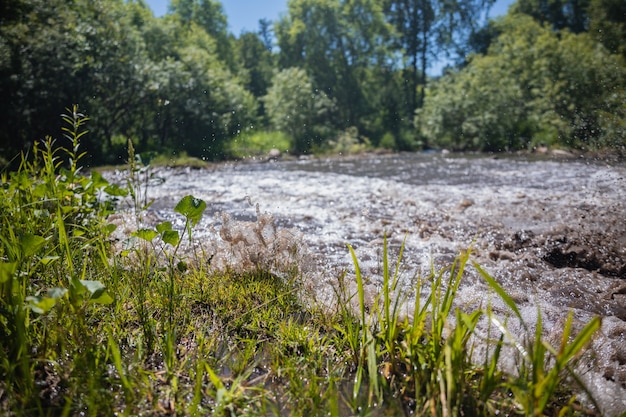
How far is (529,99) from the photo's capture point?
819 inches

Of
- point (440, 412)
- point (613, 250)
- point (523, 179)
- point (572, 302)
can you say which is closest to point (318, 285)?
point (440, 412)

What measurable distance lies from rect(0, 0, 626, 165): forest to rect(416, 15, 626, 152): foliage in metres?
0.09

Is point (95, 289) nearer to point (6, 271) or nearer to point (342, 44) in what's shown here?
point (6, 271)

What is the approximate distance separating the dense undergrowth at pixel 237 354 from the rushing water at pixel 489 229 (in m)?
0.37

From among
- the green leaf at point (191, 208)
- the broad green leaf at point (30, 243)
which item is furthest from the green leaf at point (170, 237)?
the broad green leaf at point (30, 243)

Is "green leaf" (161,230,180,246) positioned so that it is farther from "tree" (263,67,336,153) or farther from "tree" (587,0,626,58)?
→ "tree" (587,0,626,58)

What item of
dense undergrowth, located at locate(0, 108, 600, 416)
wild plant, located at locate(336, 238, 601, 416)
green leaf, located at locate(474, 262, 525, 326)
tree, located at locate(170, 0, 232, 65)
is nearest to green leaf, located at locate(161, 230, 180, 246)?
dense undergrowth, located at locate(0, 108, 600, 416)

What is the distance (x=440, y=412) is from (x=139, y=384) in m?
1.06

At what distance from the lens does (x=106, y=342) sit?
62.9 inches

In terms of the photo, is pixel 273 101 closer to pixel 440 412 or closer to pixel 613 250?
pixel 613 250

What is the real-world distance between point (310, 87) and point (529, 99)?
44.3 ft

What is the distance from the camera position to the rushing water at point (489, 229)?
2391 millimetres

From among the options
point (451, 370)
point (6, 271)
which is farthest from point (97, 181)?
point (451, 370)

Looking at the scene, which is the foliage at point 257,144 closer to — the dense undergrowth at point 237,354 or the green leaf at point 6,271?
the dense undergrowth at point 237,354
